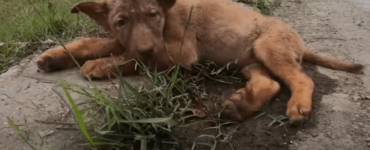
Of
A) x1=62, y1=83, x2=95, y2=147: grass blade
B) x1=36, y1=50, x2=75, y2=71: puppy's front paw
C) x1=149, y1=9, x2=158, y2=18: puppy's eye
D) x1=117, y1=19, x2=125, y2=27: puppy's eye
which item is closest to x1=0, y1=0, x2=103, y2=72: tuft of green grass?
x1=36, y1=50, x2=75, y2=71: puppy's front paw

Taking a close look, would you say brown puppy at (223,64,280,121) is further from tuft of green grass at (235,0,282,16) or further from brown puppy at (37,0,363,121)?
tuft of green grass at (235,0,282,16)

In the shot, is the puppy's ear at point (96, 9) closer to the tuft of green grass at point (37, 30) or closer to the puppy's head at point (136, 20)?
the puppy's head at point (136, 20)

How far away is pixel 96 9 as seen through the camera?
112 inches

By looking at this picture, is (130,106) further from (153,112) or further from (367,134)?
(367,134)

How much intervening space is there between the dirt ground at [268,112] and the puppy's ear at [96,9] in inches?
18.6

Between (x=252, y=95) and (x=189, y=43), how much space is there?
728mm

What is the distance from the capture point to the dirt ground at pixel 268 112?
2230mm

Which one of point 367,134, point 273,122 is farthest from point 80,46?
point 367,134

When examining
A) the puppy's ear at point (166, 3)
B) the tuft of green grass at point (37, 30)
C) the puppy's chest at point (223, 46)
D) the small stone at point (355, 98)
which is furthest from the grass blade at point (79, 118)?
the small stone at point (355, 98)

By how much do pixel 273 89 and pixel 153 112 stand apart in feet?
Result: 3.26

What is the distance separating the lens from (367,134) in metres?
2.37

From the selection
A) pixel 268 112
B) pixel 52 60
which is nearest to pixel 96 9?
pixel 52 60

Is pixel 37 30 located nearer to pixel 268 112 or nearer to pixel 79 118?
pixel 79 118

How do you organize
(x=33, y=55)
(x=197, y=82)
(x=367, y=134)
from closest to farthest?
(x=367, y=134) < (x=197, y=82) < (x=33, y=55)
